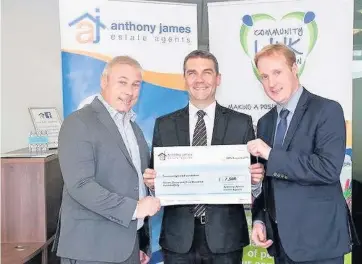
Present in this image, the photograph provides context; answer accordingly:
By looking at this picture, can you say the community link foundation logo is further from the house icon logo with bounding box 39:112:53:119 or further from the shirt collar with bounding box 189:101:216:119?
the house icon logo with bounding box 39:112:53:119

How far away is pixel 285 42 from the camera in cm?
271

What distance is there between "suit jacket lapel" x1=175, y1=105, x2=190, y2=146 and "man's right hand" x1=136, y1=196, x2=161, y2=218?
0.34 metres

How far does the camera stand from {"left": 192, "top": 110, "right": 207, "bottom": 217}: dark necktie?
205 centimetres

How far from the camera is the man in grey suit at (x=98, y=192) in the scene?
1.81m

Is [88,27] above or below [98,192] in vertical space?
above

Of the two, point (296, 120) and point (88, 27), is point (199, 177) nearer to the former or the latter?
point (296, 120)

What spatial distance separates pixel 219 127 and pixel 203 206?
0.39 m

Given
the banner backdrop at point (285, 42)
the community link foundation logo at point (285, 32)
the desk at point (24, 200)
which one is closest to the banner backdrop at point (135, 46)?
the banner backdrop at point (285, 42)

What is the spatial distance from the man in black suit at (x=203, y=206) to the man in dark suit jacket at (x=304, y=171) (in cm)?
19

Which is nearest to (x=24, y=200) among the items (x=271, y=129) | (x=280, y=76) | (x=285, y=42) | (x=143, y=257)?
(x=143, y=257)

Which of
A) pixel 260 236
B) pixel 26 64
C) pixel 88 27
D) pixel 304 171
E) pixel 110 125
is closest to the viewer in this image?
pixel 304 171

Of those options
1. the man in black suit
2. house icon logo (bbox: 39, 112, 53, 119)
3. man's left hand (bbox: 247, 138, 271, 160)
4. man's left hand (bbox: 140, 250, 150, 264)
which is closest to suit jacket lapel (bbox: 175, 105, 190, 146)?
the man in black suit

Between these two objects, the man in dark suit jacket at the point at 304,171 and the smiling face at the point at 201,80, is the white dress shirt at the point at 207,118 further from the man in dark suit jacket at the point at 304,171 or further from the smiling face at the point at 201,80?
the man in dark suit jacket at the point at 304,171

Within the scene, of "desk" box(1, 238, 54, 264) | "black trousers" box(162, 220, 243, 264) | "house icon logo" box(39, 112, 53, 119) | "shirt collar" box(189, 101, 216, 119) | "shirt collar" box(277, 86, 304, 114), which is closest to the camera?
"shirt collar" box(277, 86, 304, 114)
